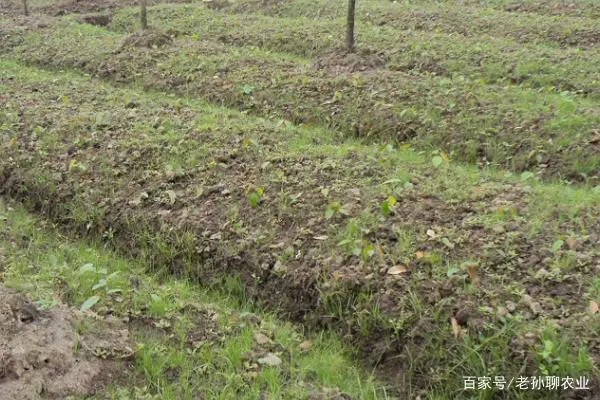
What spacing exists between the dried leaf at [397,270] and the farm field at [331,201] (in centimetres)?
2

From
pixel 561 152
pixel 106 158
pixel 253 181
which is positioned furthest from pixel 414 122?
pixel 106 158

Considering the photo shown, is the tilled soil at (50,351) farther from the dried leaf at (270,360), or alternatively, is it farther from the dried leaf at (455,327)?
the dried leaf at (455,327)

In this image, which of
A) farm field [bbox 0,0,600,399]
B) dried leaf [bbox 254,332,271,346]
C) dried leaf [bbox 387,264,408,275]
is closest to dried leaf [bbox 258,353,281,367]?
farm field [bbox 0,0,600,399]

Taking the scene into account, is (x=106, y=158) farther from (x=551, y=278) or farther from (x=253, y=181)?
(x=551, y=278)

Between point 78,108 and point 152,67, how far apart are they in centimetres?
234

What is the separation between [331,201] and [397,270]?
1268mm

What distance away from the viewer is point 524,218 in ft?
19.0

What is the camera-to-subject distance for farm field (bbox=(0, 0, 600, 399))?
4.78m

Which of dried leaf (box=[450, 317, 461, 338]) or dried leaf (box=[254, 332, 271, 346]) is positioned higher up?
dried leaf (box=[450, 317, 461, 338])

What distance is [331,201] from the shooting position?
639cm

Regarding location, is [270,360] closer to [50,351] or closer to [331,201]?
[50,351]

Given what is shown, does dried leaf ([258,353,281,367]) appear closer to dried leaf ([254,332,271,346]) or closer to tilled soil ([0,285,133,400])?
dried leaf ([254,332,271,346])

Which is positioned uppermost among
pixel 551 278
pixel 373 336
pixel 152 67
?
pixel 152 67

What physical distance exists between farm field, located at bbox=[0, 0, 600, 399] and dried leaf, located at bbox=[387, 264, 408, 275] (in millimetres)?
23
